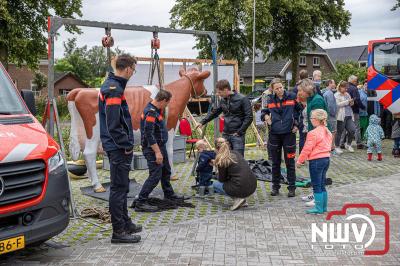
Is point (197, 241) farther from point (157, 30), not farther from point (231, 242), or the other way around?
point (157, 30)

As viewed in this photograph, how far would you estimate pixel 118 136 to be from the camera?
5742 mm

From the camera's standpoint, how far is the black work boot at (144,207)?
7.71 m

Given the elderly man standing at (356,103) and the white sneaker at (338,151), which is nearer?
the white sneaker at (338,151)

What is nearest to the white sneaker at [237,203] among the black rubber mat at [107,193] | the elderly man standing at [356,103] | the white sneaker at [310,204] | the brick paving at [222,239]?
the brick paving at [222,239]

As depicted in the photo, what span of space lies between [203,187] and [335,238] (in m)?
3.06

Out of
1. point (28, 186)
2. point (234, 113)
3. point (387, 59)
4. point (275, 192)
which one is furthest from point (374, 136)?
point (28, 186)

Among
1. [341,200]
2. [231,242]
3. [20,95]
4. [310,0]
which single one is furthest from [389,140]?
[310,0]

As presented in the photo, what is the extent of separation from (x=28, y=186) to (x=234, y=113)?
4517 millimetres

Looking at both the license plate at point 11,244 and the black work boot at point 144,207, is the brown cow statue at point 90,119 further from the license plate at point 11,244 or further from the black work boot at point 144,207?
the license plate at point 11,244

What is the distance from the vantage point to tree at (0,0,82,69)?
2970 centimetres

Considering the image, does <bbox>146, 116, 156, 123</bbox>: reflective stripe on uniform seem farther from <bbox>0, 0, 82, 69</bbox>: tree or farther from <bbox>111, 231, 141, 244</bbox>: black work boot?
<bbox>0, 0, 82, 69</bbox>: tree

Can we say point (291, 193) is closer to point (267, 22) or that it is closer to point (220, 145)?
point (220, 145)

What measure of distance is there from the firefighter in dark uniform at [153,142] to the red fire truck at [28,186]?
6.49ft

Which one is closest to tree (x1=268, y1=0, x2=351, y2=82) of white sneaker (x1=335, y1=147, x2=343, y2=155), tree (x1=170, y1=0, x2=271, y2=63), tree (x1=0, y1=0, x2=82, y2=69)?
tree (x1=170, y1=0, x2=271, y2=63)
